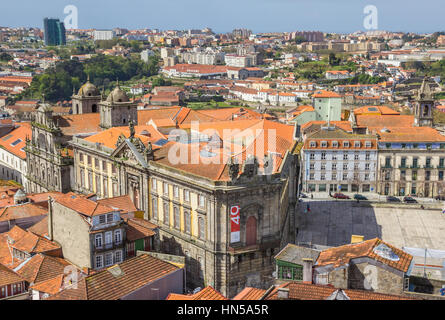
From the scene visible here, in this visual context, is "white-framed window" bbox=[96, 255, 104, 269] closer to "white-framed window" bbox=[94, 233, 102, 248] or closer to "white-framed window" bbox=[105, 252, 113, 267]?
"white-framed window" bbox=[105, 252, 113, 267]

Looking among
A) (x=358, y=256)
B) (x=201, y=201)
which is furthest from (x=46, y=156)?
(x=358, y=256)

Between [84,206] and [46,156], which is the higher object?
[84,206]

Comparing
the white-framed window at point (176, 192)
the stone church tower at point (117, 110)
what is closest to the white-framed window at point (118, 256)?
the white-framed window at point (176, 192)

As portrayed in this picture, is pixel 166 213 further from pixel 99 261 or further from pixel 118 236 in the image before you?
pixel 99 261

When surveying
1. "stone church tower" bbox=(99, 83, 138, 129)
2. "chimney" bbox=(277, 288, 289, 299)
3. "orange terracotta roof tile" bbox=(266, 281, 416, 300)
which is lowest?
"orange terracotta roof tile" bbox=(266, 281, 416, 300)

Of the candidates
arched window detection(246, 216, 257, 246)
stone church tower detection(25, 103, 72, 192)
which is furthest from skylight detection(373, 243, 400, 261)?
stone church tower detection(25, 103, 72, 192)

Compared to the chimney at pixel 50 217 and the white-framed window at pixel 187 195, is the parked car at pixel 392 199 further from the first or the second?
the chimney at pixel 50 217
